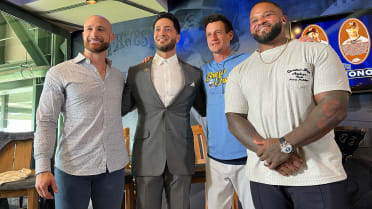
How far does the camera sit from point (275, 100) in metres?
1.21

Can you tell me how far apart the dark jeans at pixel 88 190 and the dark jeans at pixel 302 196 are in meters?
0.75

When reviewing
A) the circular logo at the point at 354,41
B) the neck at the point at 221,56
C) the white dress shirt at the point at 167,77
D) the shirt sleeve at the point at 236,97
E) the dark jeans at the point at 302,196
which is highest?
the circular logo at the point at 354,41

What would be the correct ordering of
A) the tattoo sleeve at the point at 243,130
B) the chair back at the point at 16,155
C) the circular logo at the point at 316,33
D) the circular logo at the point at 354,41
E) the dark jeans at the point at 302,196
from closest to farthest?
1. the dark jeans at the point at 302,196
2. the tattoo sleeve at the point at 243,130
3. the chair back at the point at 16,155
4. the circular logo at the point at 354,41
5. the circular logo at the point at 316,33

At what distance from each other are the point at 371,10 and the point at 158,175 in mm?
2816

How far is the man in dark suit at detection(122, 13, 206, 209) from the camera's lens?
5.26 ft

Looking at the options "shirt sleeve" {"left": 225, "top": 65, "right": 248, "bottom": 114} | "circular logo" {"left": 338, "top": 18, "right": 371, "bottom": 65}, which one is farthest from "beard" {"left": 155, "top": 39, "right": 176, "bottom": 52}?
"circular logo" {"left": 338, "top": 18, "right": 371, "bottom": 65}

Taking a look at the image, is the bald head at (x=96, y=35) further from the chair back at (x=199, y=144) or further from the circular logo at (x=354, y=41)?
the circular logo at (x=354, y=41)

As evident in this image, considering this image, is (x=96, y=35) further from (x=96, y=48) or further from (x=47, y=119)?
(x=47, y=119)

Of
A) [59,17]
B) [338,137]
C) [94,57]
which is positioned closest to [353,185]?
[338,137]

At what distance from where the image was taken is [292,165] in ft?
3.71

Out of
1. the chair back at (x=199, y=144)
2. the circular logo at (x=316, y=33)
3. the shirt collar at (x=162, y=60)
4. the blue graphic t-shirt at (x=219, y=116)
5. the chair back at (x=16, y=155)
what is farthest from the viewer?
the chair back at (x=199, y=144)

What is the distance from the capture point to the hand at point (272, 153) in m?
1.12

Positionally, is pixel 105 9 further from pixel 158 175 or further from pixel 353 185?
pixel 353 185

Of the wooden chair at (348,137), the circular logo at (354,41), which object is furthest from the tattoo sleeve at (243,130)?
the circular logo at (354,41)
